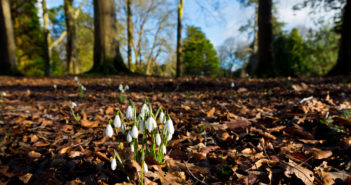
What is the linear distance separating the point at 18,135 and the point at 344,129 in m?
3.26

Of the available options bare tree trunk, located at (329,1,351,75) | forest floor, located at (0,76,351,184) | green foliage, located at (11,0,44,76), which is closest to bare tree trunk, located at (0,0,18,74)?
green foliage, located at (11,0,44,76)

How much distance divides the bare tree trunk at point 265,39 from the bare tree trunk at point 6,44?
11.5 metres

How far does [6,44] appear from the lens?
10203mm

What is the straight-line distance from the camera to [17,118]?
2795 mm

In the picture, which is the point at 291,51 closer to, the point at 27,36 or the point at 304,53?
the point at 304,53

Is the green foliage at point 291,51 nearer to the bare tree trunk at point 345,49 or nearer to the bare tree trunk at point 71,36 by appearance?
the bare tree trunk at point 345,49

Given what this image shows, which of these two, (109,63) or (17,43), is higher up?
(17,43)

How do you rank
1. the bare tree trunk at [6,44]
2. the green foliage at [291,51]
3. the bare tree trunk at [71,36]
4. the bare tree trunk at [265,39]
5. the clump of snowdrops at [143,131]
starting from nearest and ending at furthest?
the clump of snowdrops at [143,131] < the bare tree trunk at [265,39] < the bare tree trunk at [6,44] < the bare tree trunk at [71,36] < the green foliage at [291,51]

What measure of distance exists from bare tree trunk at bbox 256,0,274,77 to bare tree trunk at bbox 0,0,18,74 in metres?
11.5

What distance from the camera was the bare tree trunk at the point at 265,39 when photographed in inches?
320

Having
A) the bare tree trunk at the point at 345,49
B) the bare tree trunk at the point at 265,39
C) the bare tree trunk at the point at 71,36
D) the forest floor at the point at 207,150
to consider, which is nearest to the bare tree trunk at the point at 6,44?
the bare tree trunk at the point at 71,36

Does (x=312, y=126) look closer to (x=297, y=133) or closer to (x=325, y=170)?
(x=297, y=133)

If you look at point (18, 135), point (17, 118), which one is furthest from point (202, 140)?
point (17, 118)

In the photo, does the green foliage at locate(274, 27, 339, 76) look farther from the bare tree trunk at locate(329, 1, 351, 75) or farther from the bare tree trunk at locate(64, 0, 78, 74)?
the bare tree trunk at locate(64, 0, 78, 74)
